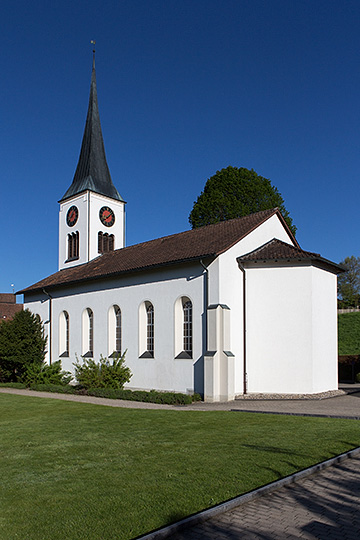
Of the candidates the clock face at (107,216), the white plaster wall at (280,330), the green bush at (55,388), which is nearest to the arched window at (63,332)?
the green bush at (55,388)

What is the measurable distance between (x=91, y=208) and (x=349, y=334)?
31.0 metres

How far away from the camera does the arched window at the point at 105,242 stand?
117ft

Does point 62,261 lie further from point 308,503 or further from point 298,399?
point 308,503

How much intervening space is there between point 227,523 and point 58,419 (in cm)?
986

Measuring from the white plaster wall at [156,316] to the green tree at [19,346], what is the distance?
3.68 metres

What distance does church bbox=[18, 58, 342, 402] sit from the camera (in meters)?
20.1

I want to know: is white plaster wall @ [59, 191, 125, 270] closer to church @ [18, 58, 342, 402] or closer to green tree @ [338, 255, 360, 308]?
church @ [18, 58, 342, 402]

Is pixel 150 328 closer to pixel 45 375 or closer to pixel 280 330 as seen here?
pixel 280 330

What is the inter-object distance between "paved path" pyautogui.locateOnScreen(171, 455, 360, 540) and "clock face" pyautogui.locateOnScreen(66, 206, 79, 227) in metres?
32.3

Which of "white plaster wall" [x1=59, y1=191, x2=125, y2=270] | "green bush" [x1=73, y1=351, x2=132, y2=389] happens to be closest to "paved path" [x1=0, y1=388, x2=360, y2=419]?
"green bush" [x1=73, y1=351, x2=132, y2=389]

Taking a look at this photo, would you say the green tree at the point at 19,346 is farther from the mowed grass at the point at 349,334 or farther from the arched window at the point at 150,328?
the mowed grass at the point at 349,334

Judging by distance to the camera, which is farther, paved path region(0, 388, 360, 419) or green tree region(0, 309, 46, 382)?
green tree region(0, 309, 46, 382)

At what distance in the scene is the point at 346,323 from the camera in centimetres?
5369

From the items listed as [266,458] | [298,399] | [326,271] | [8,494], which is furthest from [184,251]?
[8,494]
